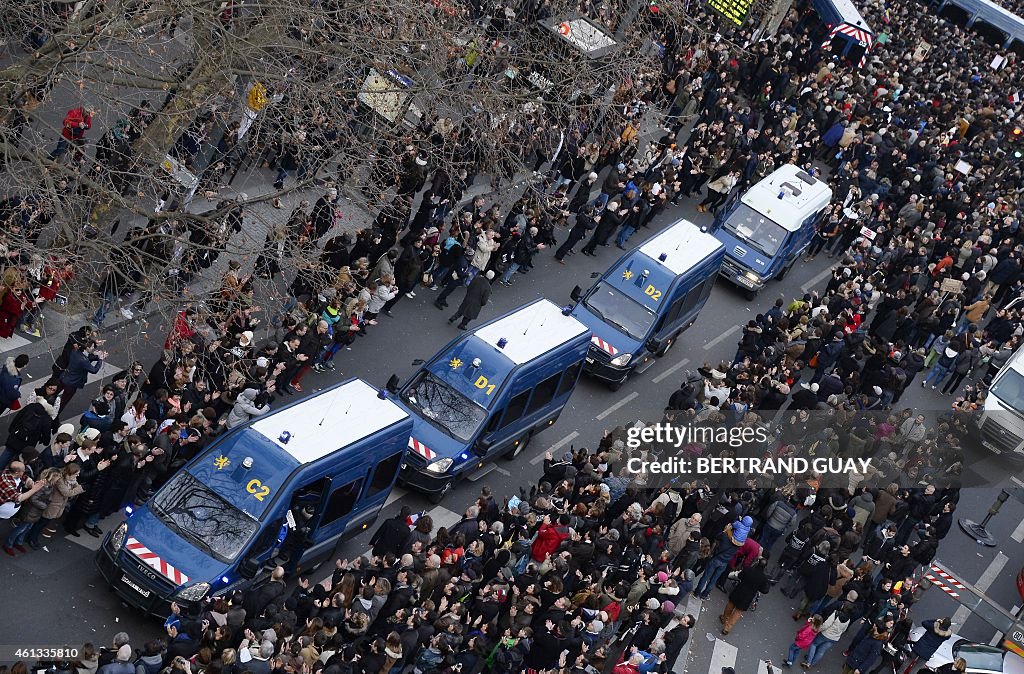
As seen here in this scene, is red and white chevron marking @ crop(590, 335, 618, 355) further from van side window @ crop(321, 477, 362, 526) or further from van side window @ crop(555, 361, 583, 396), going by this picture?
van side window @ crop(321, 477, 362, 526)

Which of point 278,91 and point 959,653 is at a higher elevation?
point 278,91

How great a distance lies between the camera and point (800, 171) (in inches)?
1328

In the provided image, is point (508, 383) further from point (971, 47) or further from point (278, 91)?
point (971, 47)

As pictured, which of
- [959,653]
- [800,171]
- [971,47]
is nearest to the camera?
[959,653]

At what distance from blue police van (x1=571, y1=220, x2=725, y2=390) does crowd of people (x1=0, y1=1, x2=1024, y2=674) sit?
1.49 metres

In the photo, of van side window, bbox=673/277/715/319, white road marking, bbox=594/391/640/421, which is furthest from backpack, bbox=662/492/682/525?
van side window, bbox=673/277/715/319

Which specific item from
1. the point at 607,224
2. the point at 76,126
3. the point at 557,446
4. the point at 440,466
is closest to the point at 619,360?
the point at 557,446

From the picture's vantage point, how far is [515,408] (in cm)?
2280

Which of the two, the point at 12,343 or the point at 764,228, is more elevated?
the point at 764,228

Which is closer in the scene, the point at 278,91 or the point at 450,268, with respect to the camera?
the point at 278,91

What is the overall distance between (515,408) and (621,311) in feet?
15.4

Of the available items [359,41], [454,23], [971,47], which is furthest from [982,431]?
[971,47]

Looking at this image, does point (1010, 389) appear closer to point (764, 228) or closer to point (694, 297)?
point (764, 228)

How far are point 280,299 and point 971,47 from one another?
34.4 m
